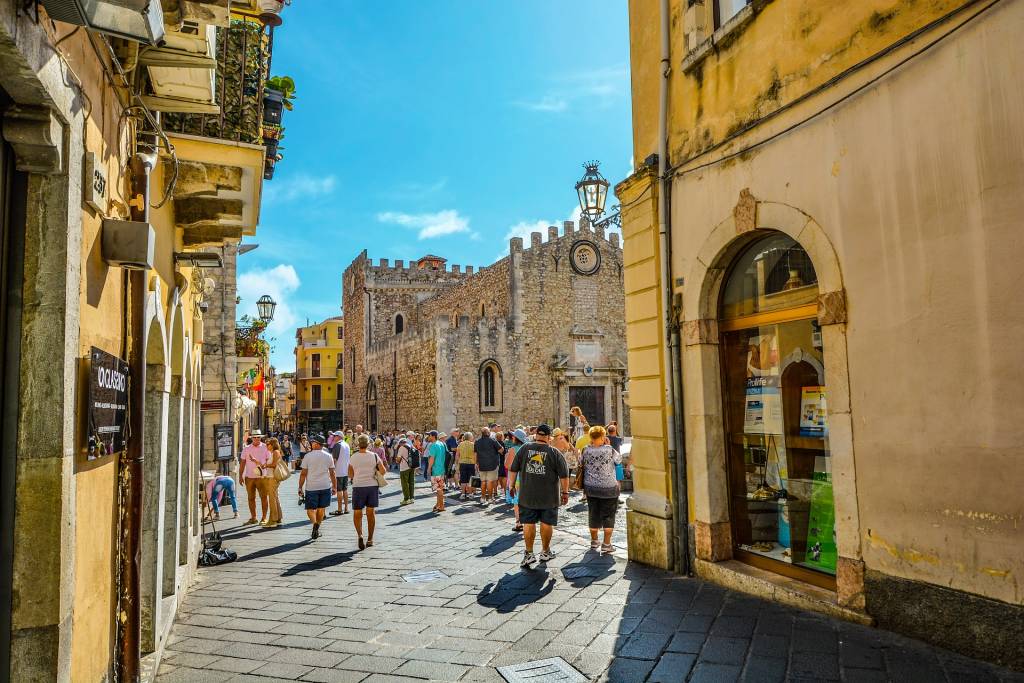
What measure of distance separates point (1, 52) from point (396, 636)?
4.19 meters

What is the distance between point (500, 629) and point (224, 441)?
10.3 metres

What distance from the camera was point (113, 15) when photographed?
259 centimetres

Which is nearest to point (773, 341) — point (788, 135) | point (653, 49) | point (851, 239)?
point (851, 239)

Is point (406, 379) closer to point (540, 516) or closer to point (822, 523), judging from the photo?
point (540, 516)

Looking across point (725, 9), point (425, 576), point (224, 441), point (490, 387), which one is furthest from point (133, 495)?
point (490, 387)

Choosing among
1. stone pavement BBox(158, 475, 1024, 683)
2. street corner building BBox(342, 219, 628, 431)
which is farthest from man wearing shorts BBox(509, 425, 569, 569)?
street corner building BBox(342, 219, 628, 431)

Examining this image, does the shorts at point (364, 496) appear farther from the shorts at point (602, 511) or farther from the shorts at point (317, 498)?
the shorts at point (602, 511)

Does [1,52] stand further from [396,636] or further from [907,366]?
[907,366]

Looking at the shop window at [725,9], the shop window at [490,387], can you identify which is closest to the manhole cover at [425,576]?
the shop window at [725,9]

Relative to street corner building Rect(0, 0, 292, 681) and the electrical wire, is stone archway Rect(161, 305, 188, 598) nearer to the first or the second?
street corner building Rect(0, 0, 292, 681)

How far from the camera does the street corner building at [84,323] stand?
2.55 meters

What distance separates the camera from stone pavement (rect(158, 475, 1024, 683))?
4109 millimetres

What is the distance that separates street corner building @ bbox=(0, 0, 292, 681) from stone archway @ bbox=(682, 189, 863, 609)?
4.21m

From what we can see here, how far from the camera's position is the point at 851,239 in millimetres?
4852
